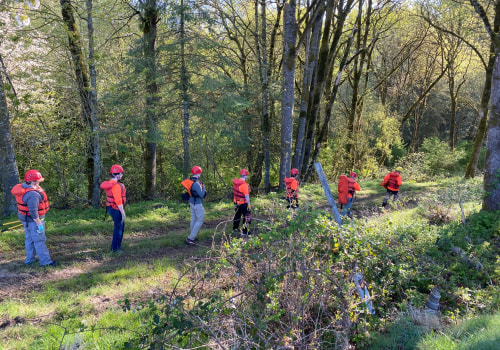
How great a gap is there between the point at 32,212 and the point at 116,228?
5.93ft

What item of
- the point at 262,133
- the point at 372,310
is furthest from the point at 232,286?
the point at 262,133

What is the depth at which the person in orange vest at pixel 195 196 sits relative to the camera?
776 centimetres

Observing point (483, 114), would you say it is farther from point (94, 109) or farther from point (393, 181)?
point (94, 109)

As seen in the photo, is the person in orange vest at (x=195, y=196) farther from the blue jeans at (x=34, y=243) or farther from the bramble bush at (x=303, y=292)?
the blue jeans at (x=34, y=243)

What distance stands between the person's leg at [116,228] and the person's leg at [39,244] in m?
1.40

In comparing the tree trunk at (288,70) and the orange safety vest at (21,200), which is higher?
the tree trunk at (288,70)

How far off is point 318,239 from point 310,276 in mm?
697

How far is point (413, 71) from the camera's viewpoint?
2642 cm

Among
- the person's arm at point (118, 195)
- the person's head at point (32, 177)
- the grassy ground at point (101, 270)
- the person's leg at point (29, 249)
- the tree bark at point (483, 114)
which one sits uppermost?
the tree bark at point (483, 114)

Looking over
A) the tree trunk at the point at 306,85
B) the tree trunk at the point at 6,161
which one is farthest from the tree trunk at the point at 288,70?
the tree trunk at the point at 6,161

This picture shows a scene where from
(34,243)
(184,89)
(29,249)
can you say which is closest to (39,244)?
(34,243)

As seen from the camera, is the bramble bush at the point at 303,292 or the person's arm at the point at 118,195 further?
the person's arm at the point at 118,195

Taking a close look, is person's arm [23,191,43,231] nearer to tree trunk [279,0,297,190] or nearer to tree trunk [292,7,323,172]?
tree trunk [279,0,297,190]

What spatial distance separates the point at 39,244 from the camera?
6.40 meters
